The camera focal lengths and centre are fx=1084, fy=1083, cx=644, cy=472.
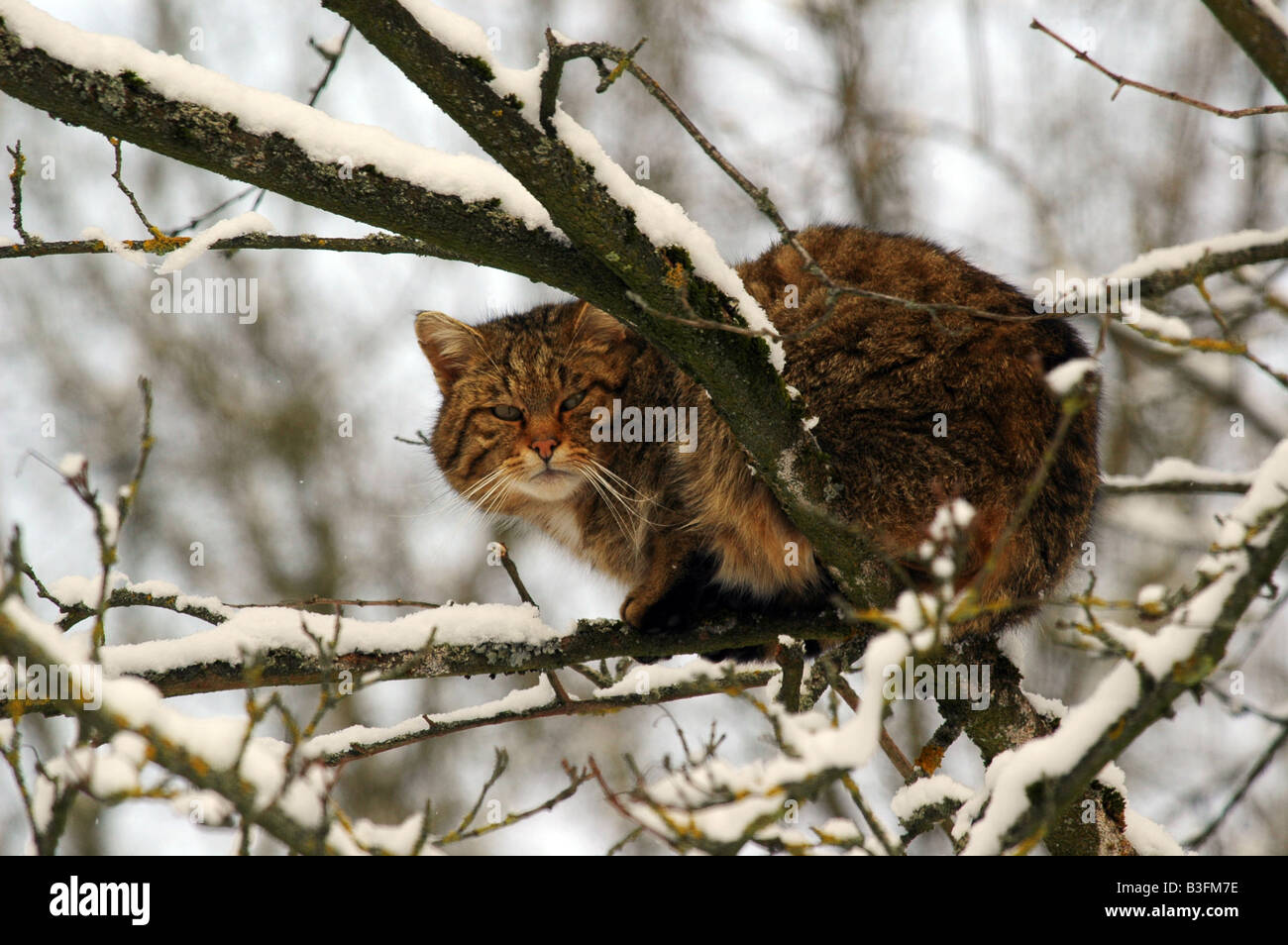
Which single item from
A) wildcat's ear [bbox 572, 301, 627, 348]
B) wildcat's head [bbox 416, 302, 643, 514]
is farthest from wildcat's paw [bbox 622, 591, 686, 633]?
wildcat's ear [bbox 572, 301, 627, 348]

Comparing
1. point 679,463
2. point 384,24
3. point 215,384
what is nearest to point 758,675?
point 679,463

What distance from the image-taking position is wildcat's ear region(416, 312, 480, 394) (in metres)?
4.62

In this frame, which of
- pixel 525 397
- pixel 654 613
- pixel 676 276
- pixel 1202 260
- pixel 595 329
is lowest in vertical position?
pixel 654 613

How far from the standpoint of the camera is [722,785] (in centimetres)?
172

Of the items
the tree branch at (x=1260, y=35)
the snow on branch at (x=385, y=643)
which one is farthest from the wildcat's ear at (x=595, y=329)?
the tree branch at (x=1260, y=35)

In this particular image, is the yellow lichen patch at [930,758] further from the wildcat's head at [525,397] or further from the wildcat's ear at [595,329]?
the wildcat's ear at [595,329]

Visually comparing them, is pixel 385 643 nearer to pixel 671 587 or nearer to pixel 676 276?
pixel 671 587

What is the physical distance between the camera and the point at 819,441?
130 inches

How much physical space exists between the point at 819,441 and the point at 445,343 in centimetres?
204

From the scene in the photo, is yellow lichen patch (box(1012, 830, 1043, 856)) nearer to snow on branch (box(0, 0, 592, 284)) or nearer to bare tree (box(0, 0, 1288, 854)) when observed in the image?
bare tree (box(0, 0, 1288, 854))

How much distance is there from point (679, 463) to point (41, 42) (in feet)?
7.30

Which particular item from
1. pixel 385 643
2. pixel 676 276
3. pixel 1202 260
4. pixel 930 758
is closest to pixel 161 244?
pixel 385 643

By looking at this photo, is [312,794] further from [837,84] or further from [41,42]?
[837,84]
